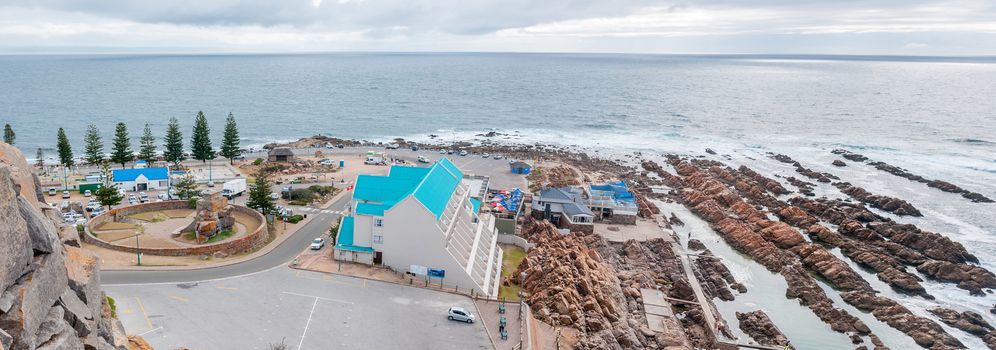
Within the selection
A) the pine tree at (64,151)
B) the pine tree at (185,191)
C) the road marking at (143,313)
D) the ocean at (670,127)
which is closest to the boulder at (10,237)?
the road marking at (143,313)

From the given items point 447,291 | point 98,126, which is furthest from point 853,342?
point 98,126

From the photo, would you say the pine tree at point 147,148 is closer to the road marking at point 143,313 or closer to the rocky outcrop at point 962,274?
the road marking at point 143,313

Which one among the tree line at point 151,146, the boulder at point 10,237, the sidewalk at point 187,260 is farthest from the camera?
the tree line at point 151,146

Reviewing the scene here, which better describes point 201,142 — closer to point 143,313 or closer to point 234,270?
point 234,270

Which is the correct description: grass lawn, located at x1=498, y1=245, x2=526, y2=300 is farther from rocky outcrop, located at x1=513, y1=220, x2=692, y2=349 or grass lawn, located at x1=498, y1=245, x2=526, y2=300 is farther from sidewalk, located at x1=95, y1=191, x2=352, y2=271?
sidewalk, located at x1=95, y1=191, x2=352, y2=271

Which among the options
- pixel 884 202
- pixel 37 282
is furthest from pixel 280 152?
pixel 884 202

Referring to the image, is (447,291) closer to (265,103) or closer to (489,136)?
(489,136)
